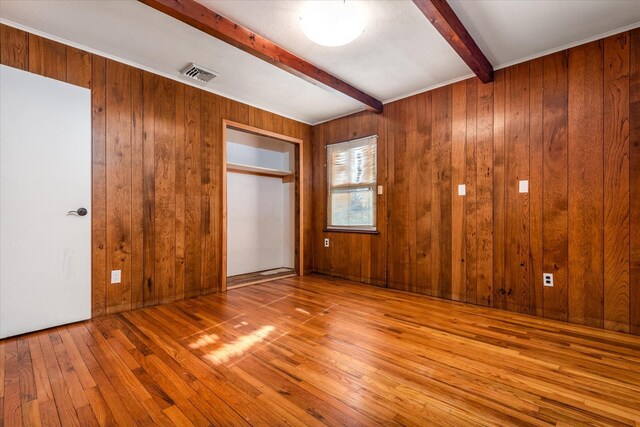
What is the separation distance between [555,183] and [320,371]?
8.49 feet

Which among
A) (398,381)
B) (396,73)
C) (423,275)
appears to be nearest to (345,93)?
(396,73)

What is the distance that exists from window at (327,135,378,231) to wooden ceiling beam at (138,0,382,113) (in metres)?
0.99

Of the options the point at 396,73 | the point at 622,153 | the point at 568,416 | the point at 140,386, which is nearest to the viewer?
the point at 568,416

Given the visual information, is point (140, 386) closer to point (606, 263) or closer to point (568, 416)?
point (568, 416)

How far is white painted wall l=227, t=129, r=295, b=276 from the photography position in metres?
4.43

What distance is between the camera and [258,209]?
186 inches

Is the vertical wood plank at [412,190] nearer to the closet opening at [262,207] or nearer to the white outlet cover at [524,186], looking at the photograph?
the white outlet cover at [524,186]

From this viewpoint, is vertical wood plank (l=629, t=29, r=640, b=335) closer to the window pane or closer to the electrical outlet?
the window pane

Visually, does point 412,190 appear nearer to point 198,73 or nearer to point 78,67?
point 198,73

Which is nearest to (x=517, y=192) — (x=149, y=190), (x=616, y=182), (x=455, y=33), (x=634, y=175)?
(x=616, y=182)

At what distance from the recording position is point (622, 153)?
2318mm

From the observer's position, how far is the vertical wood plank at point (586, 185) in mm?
2410

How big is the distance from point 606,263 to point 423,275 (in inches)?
62.2

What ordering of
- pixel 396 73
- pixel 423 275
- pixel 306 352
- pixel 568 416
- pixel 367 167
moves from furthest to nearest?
pixel 367 167 → pixel 423 275 → pixel 396 73 → pixel 306 352 → pixel 568 416
